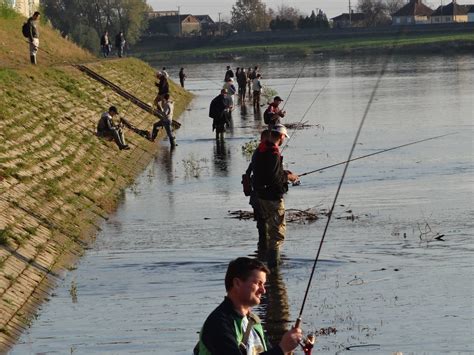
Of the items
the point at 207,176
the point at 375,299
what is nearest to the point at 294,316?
the point at 375,299

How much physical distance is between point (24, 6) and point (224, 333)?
49.6 m

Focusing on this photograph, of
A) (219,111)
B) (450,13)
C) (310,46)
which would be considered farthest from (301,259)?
(450,13)

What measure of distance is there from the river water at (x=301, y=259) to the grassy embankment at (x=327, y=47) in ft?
298

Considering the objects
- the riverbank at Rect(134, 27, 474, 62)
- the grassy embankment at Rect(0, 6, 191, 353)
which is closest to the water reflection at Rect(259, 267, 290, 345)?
the grassy embankment at Rect(0, 6, 191, 353)

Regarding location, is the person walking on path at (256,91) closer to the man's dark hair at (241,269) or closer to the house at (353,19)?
the man's dark hair at (241,269)

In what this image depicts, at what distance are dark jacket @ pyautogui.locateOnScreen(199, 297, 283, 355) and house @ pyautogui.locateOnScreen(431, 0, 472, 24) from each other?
17448 centimetres

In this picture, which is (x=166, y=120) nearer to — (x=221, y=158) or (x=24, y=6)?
(x=221, y=158)

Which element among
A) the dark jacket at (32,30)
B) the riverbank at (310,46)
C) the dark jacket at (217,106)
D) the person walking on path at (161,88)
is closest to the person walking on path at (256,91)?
the dark jacket at (32,30)

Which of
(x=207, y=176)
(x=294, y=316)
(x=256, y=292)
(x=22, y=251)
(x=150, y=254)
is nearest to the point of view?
(x=256, y=292)

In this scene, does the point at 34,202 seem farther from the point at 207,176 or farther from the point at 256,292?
the point at 256,292

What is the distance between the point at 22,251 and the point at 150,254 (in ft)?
6.35

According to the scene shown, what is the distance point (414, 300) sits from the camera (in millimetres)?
12523

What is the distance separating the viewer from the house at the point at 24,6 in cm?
5144

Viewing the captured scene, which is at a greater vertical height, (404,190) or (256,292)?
(256,292)
